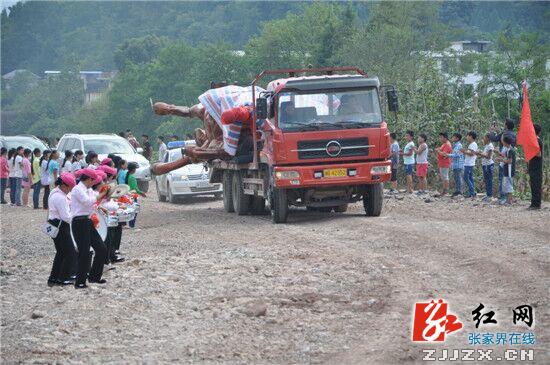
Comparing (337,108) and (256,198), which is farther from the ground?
(337,108)

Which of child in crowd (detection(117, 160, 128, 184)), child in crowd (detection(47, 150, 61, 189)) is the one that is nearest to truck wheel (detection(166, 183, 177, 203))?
child in crowd (detection(47, 150, 61, 189))

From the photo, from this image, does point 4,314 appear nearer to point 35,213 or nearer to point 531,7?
point 35,213

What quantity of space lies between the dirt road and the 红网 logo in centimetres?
11

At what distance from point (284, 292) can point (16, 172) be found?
18166mm

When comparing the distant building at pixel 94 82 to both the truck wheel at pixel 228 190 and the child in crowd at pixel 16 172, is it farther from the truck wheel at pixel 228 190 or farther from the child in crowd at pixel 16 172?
the truck wheel at pixel 228 190

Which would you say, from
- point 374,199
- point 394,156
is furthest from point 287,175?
point 394,156

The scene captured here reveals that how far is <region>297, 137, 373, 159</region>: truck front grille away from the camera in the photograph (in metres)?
21.5

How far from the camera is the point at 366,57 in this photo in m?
78.1

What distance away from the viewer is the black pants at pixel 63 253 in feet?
48.2

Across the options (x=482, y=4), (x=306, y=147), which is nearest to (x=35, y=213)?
(x=306, y=147)

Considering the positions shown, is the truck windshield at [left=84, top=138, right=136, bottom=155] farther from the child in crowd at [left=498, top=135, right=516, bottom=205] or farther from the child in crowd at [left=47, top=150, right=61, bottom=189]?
the child in crowd at [left=498, top=135, right=516, bottom=205]

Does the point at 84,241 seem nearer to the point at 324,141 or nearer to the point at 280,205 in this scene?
the point at 324,141

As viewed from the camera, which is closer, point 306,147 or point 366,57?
point 306,147

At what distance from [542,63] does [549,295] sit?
47.6 metres
